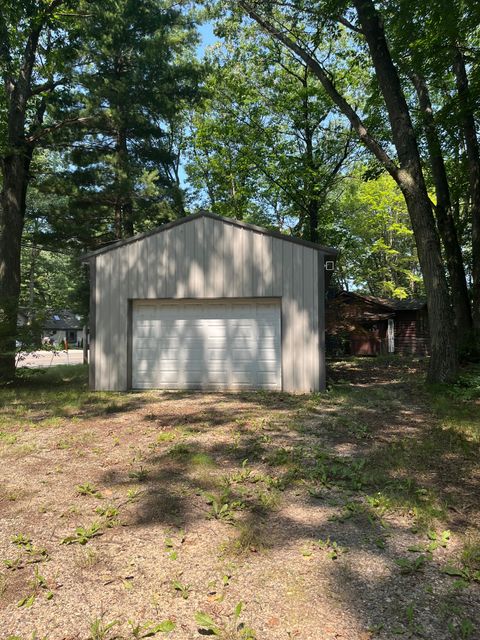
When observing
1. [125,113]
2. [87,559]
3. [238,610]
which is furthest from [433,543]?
[125,113]

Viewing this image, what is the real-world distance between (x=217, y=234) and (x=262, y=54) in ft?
46.7

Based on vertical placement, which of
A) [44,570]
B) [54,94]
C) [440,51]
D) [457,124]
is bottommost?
[44,570]

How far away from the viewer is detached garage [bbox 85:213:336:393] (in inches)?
384

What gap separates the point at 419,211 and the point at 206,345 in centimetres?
543

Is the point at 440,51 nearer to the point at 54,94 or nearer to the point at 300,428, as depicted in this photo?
the point at 300,428

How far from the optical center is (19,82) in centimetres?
1322

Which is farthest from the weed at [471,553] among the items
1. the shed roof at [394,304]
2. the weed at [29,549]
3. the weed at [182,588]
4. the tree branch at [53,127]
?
the shed roof at [394,304]

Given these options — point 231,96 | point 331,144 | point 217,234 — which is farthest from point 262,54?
point 217,234

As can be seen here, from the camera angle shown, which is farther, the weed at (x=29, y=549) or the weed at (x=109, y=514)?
the weed at (x=109, y=514)

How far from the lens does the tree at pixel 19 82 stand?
12219 millimetres

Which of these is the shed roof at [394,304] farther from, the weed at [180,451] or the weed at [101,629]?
the weed at [101,629]

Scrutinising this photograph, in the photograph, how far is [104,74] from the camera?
53.2 ft

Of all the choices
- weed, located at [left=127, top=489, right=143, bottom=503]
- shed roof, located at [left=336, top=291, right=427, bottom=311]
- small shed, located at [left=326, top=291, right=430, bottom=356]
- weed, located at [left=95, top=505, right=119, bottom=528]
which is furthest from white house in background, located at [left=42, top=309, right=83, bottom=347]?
weed, located at [left=95, top=505, right=119, bottom=528]

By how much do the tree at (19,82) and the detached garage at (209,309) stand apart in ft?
10.5
